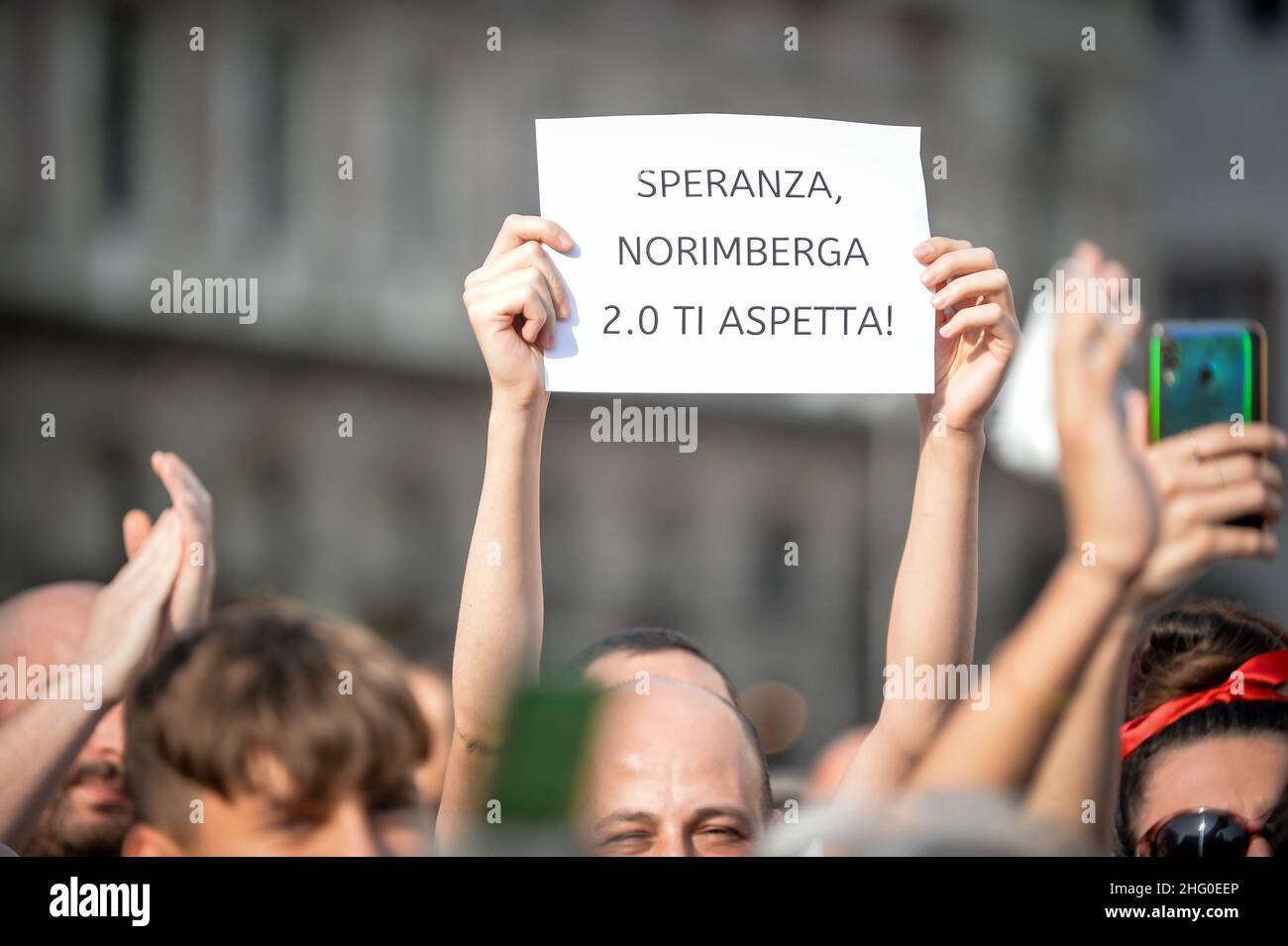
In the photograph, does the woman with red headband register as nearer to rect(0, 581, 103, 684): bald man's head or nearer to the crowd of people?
the crowd of people

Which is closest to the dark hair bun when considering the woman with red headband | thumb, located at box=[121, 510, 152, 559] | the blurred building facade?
the woman with red headband

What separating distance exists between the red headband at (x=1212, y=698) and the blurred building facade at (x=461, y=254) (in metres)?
5.84

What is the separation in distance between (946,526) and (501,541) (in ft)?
2.35

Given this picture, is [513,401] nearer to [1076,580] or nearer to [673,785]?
[673,785]

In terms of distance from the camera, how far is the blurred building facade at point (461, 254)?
36.0 feet

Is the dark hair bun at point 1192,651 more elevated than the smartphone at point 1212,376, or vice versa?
the smartphone at point 1212,376

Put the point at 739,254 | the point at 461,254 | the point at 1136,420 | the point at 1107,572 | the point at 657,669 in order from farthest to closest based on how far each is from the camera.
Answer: the point at 461,254
the point at 739,254
the point at 657,669
the point at 1136,420
the point at 1107,572

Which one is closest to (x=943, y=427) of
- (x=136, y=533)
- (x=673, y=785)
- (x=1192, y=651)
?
(x=1192, y=651)

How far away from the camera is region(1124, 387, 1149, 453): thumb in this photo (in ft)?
8.13

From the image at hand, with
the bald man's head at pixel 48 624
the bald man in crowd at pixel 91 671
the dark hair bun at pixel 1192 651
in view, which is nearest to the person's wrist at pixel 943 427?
the dark hair bun at pixel 1192 651

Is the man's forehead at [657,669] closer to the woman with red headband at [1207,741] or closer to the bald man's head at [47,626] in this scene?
the woman with red headband at [1207,741]

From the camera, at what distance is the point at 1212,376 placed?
8.57 feet

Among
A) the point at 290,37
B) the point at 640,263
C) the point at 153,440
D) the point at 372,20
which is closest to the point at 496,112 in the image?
the point at 372,20
